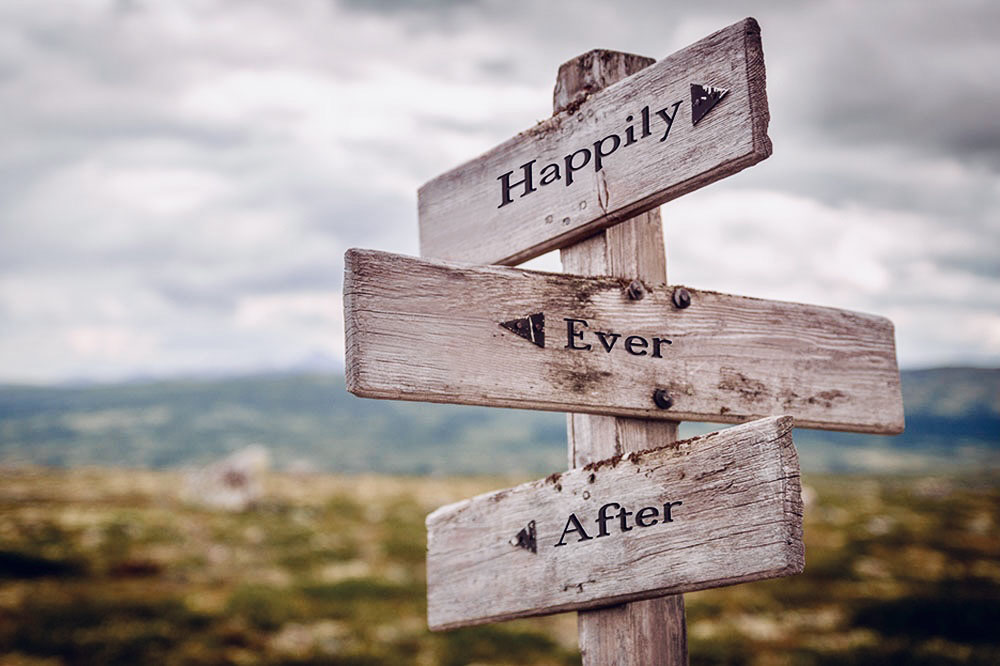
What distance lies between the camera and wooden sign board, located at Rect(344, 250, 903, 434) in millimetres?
2457

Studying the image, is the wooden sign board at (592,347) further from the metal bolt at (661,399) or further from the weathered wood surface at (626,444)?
the weathered wood surface at (626,444)

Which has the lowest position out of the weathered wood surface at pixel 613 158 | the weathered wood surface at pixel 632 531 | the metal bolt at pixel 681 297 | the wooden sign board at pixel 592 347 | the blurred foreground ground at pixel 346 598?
the blurred foreground ground at pixel 346 598

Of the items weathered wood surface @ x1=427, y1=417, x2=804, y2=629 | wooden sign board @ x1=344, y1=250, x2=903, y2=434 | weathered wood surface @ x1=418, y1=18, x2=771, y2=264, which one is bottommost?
weathered wood surface @ x1=427, y1=417, x2=804, y2=629

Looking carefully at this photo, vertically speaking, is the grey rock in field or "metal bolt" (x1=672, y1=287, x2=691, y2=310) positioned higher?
the grey rock in field

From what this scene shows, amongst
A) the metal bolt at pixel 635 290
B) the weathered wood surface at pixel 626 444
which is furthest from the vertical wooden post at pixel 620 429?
Result: the metal bolt at pixel 635 290

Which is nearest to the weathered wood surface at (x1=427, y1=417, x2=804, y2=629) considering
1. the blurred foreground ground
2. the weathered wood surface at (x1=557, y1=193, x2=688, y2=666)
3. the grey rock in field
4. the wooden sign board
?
the weathered wood surface at (x1=557, y1=193, x2=688, y2=666)

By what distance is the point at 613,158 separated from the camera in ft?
9.47

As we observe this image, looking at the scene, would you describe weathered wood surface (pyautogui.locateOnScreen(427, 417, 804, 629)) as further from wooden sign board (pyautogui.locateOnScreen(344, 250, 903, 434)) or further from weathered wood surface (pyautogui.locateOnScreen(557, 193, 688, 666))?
wooden sign board (pyautogui.locateOnScreen(344, 250, 903, 434))

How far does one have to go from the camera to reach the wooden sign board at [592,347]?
2457 millimetres

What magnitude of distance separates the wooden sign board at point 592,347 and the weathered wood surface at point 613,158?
375 mm

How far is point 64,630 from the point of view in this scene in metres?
11.8

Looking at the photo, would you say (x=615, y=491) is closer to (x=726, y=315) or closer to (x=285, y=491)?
(x=726, y=315)

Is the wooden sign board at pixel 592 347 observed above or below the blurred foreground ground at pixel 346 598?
above

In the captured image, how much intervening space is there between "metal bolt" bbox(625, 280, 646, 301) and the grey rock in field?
939 inches
